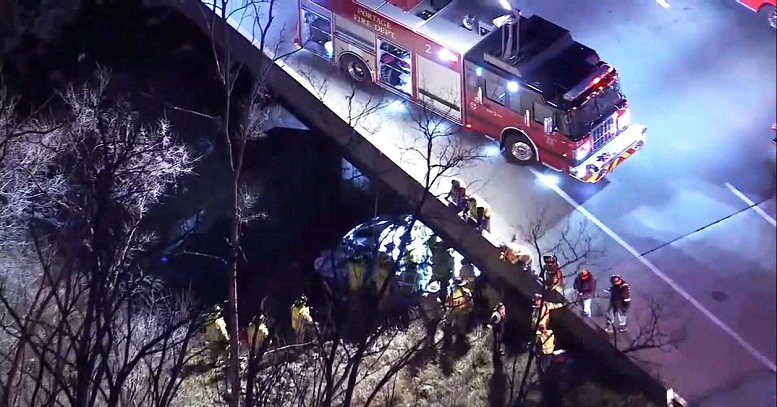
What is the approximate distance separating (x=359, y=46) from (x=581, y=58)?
4.30m

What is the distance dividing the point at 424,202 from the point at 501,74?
2552 millimetres

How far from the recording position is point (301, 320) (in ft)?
57.8

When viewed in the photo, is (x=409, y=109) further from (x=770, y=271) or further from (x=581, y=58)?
(x=770, y=271)

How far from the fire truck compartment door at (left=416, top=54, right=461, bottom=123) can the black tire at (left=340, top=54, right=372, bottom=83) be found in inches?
51.3

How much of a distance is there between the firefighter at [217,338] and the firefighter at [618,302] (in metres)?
6.01

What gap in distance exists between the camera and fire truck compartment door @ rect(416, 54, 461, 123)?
65.5 feet

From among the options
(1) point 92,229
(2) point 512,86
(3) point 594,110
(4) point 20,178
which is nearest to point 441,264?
(2) point 512,86

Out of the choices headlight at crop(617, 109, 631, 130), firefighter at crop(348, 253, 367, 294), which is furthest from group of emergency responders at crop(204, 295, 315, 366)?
headlight at crop(617, 109, 631, 130)

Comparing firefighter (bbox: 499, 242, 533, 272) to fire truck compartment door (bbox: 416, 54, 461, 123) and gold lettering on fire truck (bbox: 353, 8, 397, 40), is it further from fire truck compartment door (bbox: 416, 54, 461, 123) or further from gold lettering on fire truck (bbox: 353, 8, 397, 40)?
gold lettering on fire truck (bbox: 353, 8, 397, 40)

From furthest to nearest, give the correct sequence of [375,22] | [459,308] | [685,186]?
[375,22] < [459,308] < [685,186]

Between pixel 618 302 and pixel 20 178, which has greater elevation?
pixel 20 178

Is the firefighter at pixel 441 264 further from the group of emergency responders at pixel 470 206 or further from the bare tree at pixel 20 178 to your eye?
the bare tree at pixel 20 178

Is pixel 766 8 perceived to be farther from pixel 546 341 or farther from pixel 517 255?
pixel 546 341

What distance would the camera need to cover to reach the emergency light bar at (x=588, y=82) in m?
18.7
